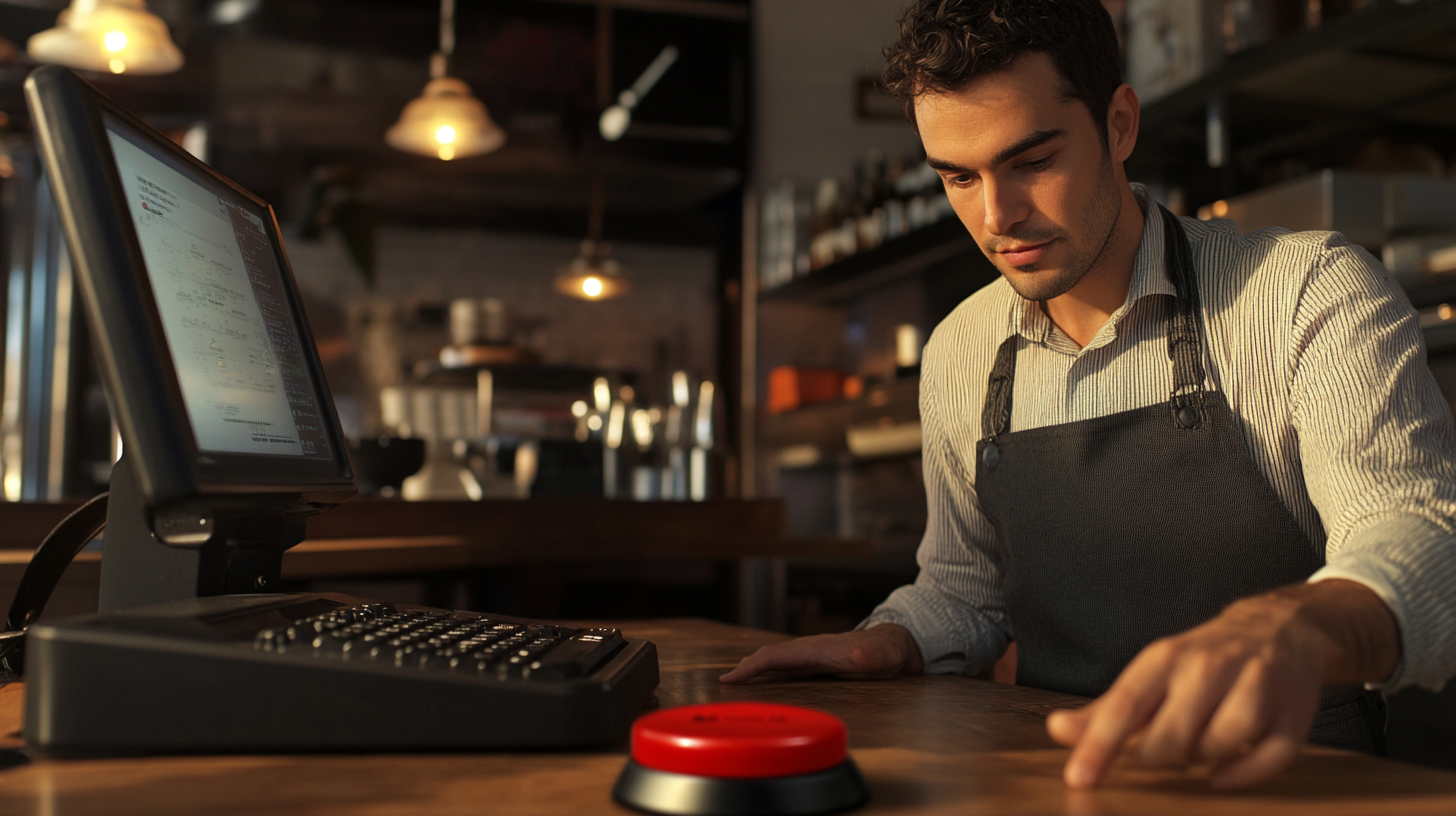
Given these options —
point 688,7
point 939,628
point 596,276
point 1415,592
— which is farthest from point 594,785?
point 688,7

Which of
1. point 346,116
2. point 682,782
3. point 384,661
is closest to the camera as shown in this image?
point 682,782

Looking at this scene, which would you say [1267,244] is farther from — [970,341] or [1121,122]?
[970,341]

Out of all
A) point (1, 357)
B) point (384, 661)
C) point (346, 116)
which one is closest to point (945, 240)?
point (346, 116)

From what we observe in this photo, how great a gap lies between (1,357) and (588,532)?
9.90 ft

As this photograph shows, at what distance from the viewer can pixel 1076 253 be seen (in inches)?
45.8

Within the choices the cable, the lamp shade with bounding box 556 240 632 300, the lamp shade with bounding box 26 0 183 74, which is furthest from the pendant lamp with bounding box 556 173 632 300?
the cable

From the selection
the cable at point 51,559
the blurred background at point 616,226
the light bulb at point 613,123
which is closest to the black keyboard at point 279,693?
the cable at point 51,559

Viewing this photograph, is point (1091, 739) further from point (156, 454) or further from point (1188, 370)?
point (1188, 370)

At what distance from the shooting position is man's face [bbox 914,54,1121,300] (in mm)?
1120

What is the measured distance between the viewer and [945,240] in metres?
3.19

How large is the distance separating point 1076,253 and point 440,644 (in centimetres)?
77

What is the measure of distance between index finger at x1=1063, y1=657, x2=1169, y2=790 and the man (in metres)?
0.38

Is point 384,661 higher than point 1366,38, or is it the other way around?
point 1366,38

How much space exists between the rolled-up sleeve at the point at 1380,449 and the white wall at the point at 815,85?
3.95 m
